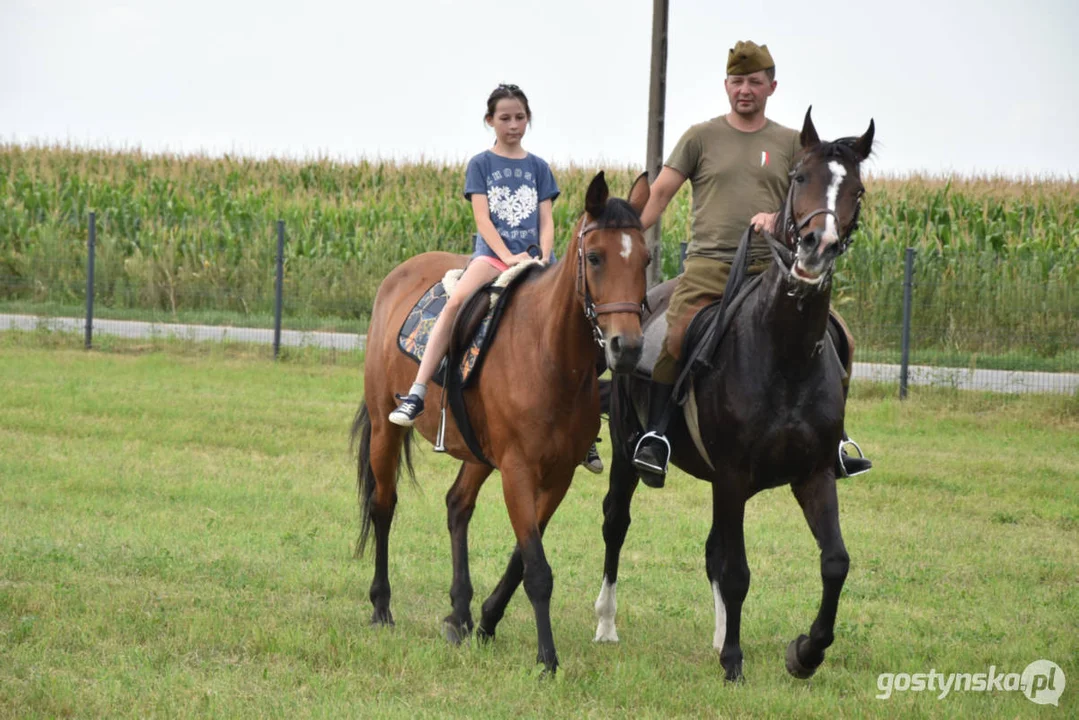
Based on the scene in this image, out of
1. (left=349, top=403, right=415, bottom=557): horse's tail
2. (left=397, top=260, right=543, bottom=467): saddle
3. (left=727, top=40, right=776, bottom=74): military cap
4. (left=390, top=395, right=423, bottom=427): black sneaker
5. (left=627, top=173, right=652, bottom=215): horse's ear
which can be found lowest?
(left=349, top=403, right=415, bottom=557): horse's tail

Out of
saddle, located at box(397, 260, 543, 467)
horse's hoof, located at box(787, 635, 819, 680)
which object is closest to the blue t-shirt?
saddle, located at box(397, 260, 543, 467)

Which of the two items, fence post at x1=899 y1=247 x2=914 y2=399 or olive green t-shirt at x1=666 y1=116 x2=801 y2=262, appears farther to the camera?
fence post at x1=899 y1=247 x2=914 y2=399

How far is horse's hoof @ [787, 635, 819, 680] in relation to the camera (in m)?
6.10

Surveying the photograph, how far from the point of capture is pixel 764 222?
250 inches

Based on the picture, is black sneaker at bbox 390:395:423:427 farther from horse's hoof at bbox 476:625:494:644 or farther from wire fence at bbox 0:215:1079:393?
wire fence at bbox 0:215:1079:393

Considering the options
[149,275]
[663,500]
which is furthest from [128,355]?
[663,500]

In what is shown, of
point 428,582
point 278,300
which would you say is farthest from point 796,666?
point 278,300

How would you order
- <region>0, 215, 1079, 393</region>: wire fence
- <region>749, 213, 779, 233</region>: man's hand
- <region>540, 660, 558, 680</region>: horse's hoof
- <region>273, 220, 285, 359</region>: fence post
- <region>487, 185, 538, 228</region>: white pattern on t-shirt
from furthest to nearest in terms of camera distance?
<region>273, 220, 285, 359</region>: fence post < <region>0, 215, 1079, 393</region>: wire fence < <region>487, 185, 538, 228</region>: white pattern on t-shirt < <region>749, 213, 779, 233</region>: man's hand < <region>540, 660, 558, 680</region>: horse's hoof

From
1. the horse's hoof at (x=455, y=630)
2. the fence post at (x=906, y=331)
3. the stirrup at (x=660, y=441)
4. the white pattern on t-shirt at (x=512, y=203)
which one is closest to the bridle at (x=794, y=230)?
the stirrup at (x=660, y=441)

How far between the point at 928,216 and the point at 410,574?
64.7ft

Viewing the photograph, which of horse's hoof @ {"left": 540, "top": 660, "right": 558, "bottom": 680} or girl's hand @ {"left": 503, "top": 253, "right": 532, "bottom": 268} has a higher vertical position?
girl's hand @ {"left": 503, "top": 253, "right": 532, "bottom": 268}

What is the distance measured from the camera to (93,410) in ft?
46.8

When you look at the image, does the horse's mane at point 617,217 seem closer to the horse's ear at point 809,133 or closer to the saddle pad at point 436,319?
the horse's ear at point 809,133

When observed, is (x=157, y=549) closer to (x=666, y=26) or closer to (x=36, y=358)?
(x=666, y=26)
